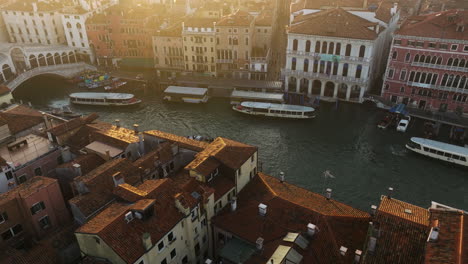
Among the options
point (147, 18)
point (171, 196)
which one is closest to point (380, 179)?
point (171, 196)

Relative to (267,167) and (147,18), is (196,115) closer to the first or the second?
(267,167)

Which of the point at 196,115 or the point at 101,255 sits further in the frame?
the point at 196,115

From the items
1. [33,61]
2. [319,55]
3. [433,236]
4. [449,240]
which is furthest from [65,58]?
[449,240]

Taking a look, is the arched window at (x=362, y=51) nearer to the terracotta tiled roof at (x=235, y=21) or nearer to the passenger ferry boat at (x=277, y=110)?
the passenger ferry boat at (x=277, y=110)

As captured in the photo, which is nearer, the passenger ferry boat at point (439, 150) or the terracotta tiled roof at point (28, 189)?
the terracotta tiled roof at point (28, 189)

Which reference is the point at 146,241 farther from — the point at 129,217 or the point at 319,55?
the point at 319,55

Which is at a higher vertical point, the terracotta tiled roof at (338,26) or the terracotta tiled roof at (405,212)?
the terracotta tiled roof at (338,26)

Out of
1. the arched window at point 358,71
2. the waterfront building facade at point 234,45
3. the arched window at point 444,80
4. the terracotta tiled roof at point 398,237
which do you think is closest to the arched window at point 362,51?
the arched window at point 358,71
